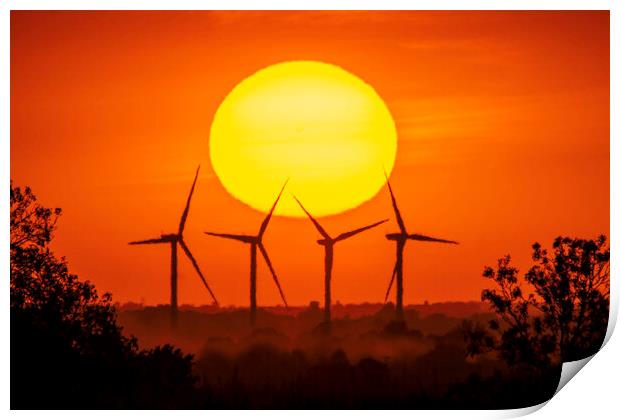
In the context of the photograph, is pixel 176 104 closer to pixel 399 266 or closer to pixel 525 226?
pixel 399 266

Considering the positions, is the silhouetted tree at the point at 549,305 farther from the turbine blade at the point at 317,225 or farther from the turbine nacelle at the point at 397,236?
the turbine blade at the point at 317,225

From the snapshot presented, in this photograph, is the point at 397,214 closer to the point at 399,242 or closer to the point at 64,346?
the point at 399,242

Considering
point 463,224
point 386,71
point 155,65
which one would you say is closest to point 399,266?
point 463,224

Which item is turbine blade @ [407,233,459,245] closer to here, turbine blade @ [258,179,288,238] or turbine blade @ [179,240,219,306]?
turbine blade @ [258,179,288,238]

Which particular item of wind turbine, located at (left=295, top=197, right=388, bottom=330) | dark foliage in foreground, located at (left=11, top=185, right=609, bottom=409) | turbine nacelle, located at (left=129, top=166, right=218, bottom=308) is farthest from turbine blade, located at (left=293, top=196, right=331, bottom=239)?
turbine nacelle, located at (left=129, top=166, right=218, bottom=308)

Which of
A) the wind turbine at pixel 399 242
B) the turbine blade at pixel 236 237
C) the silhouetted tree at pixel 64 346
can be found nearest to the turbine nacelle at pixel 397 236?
the wind turbine at pixel 399 242

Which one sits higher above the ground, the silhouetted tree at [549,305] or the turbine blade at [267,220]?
the turbine blade at [267,220]
